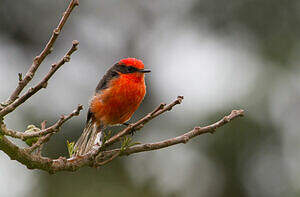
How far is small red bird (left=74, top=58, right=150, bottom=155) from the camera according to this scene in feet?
17.3

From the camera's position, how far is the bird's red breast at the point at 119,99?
5277 millimetres

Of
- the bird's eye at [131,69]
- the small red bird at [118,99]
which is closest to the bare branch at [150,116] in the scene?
the small red bird at [118,99]

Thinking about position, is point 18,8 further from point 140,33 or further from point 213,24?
point 213,24

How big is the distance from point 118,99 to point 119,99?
0.01 metres

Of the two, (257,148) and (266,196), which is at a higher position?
(257,148)

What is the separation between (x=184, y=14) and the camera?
590 inches

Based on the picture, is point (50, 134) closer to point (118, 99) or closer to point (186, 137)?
point (186, 137)

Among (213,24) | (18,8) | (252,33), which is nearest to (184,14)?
(213,24)

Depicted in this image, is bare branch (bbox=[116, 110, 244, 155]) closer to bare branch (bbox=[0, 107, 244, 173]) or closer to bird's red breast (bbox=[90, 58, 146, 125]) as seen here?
bare branch (bbox=[0, 107, 244, 173])

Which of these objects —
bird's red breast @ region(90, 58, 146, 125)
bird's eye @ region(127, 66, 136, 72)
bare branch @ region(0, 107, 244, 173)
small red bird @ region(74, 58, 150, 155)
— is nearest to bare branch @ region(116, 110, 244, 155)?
bare branch @ region(0, 107, 244, 173)

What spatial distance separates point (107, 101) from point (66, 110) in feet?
16.6

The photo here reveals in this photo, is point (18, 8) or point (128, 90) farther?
point (18, 8)

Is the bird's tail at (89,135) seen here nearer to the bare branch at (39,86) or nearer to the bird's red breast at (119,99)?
the bird's red breast at (119,99)

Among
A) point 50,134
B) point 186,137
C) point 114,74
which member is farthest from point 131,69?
point 50,134
